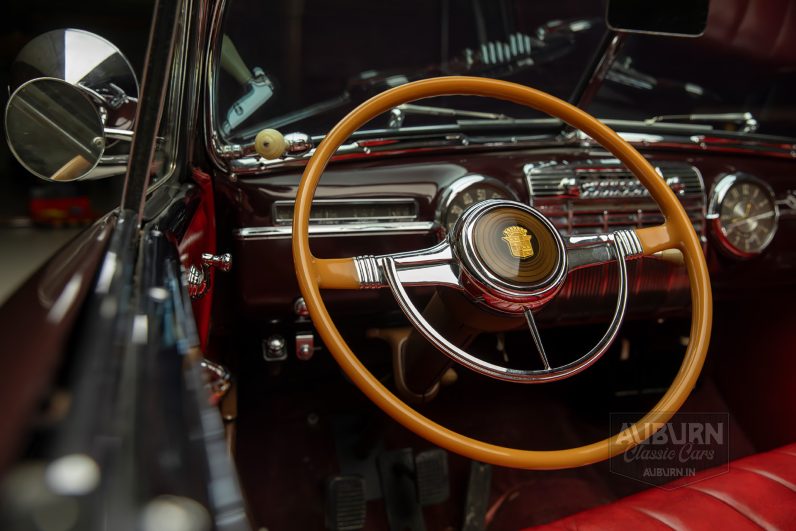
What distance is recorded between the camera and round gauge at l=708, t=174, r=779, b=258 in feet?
5.18

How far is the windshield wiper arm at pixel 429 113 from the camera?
4.74ft

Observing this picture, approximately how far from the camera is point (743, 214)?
1.62 meters

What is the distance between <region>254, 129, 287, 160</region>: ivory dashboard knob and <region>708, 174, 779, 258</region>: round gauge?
1.03 meters

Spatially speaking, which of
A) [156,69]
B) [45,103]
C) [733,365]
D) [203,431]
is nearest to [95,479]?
[203,431]

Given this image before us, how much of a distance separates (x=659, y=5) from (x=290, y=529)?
148 cm

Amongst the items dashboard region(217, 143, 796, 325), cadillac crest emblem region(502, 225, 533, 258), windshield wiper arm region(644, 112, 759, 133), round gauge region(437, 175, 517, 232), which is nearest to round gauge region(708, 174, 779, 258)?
dashboard region(217, 143, 796, 325)

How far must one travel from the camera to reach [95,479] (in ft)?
1.51

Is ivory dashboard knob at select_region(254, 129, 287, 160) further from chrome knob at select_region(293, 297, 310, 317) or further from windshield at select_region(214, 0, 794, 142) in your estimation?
chrome knob at select_region(293, 297, 310, 317)

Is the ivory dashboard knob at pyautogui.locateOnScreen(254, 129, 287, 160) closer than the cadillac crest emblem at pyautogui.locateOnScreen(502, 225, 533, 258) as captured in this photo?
No

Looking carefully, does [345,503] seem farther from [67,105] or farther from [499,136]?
[67,105]

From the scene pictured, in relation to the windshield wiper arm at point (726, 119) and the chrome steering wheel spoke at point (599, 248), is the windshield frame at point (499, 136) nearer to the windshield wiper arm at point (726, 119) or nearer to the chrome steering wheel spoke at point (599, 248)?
the windshield wiper arm at point (726, 119)

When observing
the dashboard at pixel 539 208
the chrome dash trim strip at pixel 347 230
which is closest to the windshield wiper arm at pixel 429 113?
the dashboard at pixel 539 208

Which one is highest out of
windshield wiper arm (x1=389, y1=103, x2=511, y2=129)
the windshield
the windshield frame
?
the windshield

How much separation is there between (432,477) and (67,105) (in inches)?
48.7
